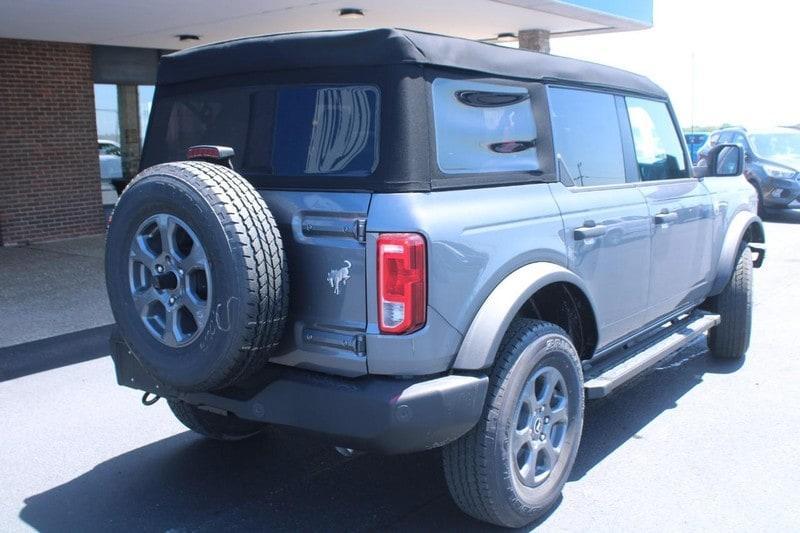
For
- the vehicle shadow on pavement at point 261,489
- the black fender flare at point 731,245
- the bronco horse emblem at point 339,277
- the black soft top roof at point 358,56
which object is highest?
the black soft top roof at point 358,56

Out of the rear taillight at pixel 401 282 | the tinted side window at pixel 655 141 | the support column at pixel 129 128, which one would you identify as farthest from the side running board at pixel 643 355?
the support column at pixel 129 128

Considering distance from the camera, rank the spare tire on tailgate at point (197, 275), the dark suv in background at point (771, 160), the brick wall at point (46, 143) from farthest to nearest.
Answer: the dark suv in background at point (771, 160) < the brick wall at point (46, 143) < the spare tire on tailgate at point (197, 275)

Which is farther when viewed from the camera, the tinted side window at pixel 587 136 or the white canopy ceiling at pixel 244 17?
the white canopy ceiling at pixel 244 17

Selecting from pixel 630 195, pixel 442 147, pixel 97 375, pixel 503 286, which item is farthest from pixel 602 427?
pixel 97 375

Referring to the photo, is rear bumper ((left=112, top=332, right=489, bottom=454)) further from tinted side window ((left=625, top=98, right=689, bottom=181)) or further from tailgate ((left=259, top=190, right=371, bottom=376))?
tinted side window ((left=625, top=98, right=689, bottom=181))

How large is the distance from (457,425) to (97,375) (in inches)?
145

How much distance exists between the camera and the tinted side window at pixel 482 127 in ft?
10.6

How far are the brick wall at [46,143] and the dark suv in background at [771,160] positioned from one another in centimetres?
1059

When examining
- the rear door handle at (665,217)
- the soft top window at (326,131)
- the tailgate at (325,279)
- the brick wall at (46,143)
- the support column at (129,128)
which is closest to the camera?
the tailgate at (325,279)

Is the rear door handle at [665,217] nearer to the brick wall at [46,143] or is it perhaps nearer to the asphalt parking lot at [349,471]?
the asphalt parking lot at [349,471]

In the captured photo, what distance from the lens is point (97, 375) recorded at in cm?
580

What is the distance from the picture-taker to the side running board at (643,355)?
393 centimetres

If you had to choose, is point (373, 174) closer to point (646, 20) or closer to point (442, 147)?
point (442, 147)

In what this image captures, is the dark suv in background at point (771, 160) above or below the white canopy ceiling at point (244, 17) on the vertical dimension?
below
